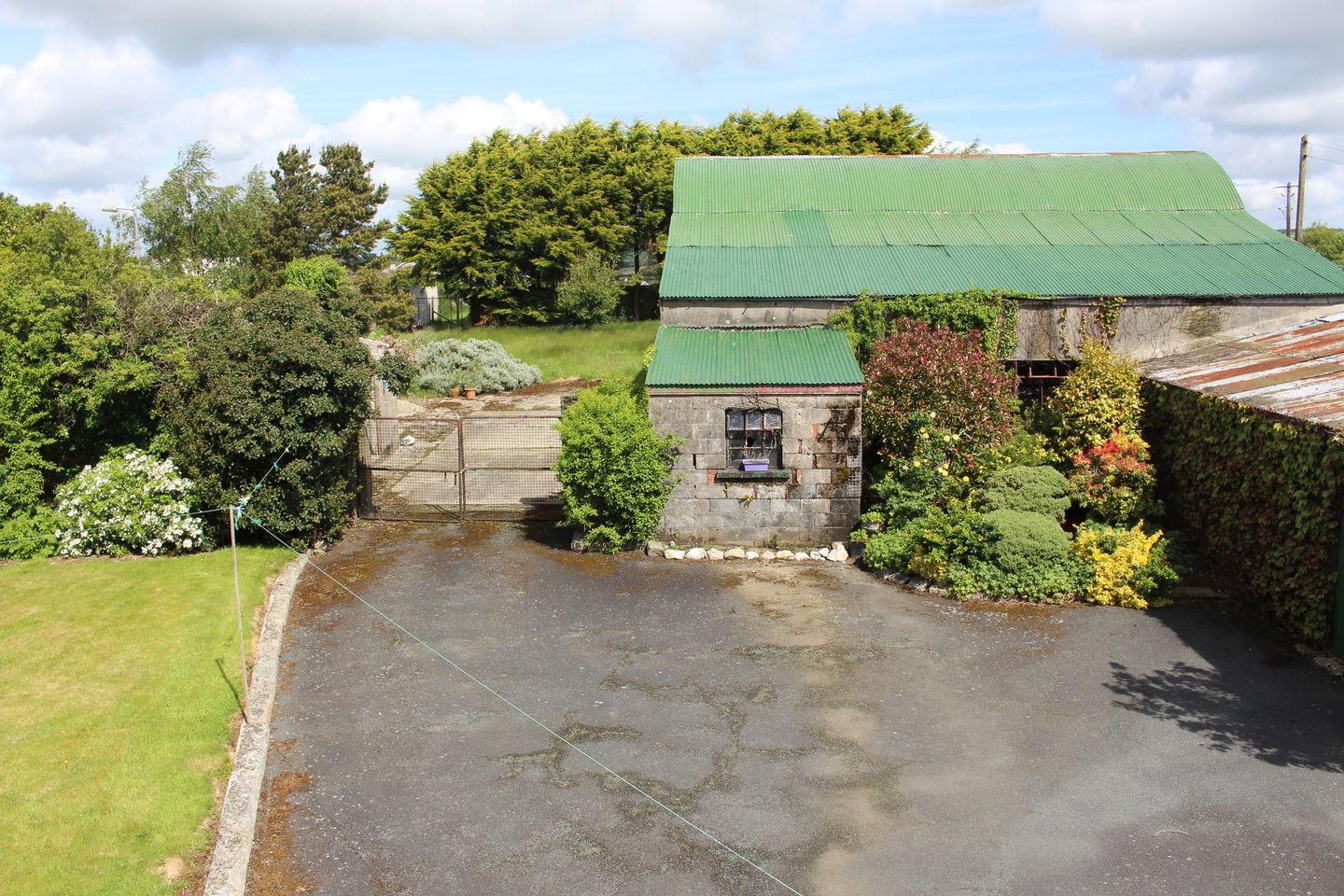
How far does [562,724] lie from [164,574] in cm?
830

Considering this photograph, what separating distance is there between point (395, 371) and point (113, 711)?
827 centimetres

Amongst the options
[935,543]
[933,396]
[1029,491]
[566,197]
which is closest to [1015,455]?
[1029,491]

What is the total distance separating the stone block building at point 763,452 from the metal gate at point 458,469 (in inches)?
104

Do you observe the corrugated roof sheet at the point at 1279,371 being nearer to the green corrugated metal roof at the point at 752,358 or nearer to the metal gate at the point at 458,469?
the green corrugated metal roof at the point at 752,358

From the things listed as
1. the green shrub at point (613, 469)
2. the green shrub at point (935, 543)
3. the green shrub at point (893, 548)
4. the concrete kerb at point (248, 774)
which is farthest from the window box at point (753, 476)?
the concrete kerb at point (248, 774)

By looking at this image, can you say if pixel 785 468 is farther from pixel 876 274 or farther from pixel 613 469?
pixel 876 274

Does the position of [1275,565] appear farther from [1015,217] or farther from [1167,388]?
[1015,217]

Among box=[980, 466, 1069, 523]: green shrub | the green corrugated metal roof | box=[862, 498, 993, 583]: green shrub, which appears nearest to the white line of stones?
box=[862, 498, 993, 583]: green shrub

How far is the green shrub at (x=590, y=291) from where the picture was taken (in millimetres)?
41500

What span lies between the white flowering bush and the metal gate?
354 cm

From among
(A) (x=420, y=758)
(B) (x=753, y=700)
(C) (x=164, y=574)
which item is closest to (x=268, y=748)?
(A) (x=420, y=758)

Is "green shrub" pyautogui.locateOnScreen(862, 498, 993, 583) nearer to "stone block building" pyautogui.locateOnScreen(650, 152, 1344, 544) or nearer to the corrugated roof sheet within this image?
"stone block building" pyautogui.locateOnScreen(650, 152, 1344, 544)

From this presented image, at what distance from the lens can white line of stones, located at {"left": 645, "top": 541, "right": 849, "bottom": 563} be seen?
16188 mm

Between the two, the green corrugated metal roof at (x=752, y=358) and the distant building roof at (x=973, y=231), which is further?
the distant building roof at (x=973, y=231)
